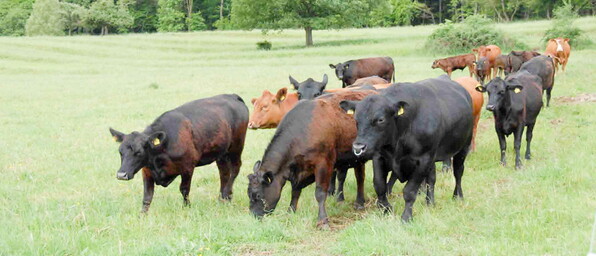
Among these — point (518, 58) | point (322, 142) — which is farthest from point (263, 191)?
point (518, 58)

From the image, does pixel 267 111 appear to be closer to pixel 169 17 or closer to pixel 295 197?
pixel 295 197

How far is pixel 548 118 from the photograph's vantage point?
1388 centimetres

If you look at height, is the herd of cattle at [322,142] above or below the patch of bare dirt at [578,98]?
above

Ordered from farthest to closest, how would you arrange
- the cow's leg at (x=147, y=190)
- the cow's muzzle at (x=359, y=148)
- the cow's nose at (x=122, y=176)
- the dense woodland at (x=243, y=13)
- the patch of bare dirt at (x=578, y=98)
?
1. the dense woodland at (x=243, y=13)
2. the patch of bare dirt at (x=578, y=98)
3. the cow's leg at (x=147, y=190)
4. the cow's nose at (x=122, y=176)
5. the cow's muzzle at (x=359, y=148)

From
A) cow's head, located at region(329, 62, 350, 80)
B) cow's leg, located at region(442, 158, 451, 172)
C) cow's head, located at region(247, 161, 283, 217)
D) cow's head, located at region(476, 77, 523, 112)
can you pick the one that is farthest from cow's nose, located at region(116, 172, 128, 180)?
cow's head, located at region(329, 62, 350, 80)

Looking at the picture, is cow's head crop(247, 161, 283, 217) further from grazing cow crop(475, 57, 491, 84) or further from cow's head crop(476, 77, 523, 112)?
grazing cow crop(475, 57, 491, 84)

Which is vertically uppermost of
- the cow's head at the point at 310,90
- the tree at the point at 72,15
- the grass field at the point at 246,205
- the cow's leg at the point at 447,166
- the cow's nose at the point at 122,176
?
the tree at the point at 72,15

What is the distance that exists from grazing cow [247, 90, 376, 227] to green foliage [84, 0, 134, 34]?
73.7m

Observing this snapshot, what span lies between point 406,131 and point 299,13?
148 ft

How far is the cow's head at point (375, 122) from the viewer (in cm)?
627

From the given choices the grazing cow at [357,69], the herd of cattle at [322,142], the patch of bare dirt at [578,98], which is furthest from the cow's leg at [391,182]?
the grazing cow at [357,69]

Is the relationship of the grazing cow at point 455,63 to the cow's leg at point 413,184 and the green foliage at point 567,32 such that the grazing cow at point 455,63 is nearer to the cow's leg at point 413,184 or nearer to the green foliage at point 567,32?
the green foliage at point 567,32

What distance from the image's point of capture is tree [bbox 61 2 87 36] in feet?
252

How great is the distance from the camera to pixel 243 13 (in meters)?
50.3
